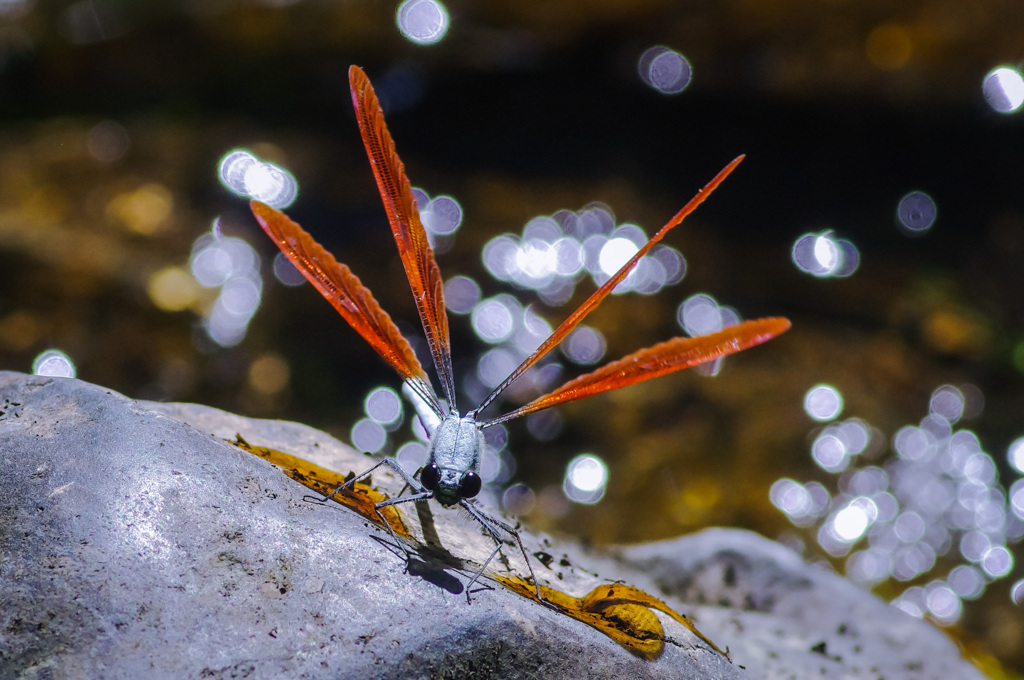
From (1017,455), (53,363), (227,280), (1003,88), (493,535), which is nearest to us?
(493,535)

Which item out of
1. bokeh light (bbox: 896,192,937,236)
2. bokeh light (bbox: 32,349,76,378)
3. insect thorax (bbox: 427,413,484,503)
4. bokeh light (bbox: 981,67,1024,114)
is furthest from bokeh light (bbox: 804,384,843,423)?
bokeh light (bbox: 32,349,76,378)

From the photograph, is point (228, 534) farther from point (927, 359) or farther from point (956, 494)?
point (927, 359)

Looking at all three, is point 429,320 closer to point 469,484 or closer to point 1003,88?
point 469,484

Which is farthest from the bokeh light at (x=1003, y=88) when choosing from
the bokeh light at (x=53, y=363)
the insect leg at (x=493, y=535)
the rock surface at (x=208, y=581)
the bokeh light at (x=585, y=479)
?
the bokeh light at (x=53, y=363)

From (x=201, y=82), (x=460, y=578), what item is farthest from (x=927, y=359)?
(x=201, y=82)

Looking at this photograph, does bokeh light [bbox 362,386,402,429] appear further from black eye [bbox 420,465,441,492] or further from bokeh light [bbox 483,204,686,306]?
black eye [bbox 420,465,441,492]

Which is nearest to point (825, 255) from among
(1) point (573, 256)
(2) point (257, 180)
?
(1) point (573, 256)
